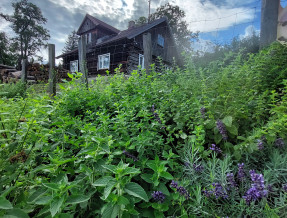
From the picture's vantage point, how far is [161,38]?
60.4 ft

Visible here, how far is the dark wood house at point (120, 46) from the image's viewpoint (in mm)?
14180

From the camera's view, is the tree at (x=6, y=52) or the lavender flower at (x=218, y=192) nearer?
the lavender flower at (x=218, y=192)

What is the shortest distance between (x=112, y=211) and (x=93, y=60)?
17709 mm

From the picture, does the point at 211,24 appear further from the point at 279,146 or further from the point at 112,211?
the point at 112,211

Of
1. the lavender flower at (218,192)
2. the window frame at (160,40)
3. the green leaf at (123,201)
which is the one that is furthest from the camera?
the window frame at (160,40)

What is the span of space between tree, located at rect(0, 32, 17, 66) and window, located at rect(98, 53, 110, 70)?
2572 centimetres

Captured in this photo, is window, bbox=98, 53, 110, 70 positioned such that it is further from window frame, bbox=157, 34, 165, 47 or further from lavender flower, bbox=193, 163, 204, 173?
lavender flower, bbox=193, 163, 204, 173

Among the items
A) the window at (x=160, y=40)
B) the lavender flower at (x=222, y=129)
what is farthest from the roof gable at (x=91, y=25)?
the lavender flower at (x=222, y=129)

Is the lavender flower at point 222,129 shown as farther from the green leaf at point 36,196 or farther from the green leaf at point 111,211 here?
the green leaf at point 36,196

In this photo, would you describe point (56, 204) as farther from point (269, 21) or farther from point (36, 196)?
point (269, 21)

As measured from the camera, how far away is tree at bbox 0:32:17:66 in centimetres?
3134

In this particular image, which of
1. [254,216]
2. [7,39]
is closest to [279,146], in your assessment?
[254,216]

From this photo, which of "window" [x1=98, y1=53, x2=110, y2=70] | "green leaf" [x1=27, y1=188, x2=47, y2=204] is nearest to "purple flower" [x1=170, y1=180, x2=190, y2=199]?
"green leaf" [x1=27, y1=188, x2=47, y2=204]

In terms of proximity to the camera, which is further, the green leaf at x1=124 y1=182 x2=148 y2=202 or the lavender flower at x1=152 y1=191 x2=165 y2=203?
the lavender flower at x1=152 y1=191 x2=165 y2=203
